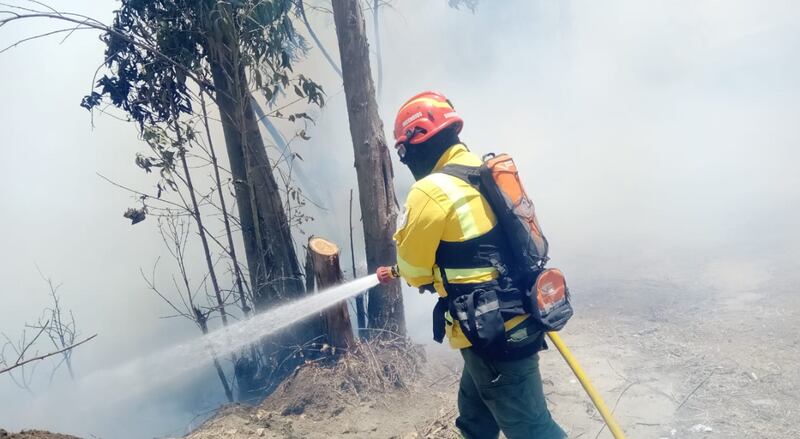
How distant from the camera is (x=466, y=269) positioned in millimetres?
2463

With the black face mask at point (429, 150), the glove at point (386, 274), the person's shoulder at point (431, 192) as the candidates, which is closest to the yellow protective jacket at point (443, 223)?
the person's shoulder at point (431, 192)

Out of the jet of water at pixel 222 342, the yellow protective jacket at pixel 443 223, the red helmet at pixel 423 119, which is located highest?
the red helmet at pixel 423 119

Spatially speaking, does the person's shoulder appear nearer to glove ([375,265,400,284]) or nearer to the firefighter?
the firefighter

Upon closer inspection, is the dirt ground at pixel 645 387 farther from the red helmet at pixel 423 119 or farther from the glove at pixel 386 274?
the red helmet at pixel 423 119

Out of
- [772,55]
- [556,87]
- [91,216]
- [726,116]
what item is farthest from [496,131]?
[91,216]

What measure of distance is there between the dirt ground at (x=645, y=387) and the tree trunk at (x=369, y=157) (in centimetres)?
72

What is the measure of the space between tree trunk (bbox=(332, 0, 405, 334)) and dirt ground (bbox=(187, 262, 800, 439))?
72cm

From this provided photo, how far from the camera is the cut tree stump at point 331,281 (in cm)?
429

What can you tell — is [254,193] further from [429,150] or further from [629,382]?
[629,382]

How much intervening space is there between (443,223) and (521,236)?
1.15ft

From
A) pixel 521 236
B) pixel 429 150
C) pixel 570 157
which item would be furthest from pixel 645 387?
pixel 570 157

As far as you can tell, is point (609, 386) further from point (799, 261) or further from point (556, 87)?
point (556, 87)

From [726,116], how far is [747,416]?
11276 millimetres

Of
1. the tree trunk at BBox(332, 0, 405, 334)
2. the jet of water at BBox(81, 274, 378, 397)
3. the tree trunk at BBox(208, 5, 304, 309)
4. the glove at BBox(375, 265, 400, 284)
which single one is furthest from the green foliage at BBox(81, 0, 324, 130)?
the glove at BBox(375, 265, 400, 284)
